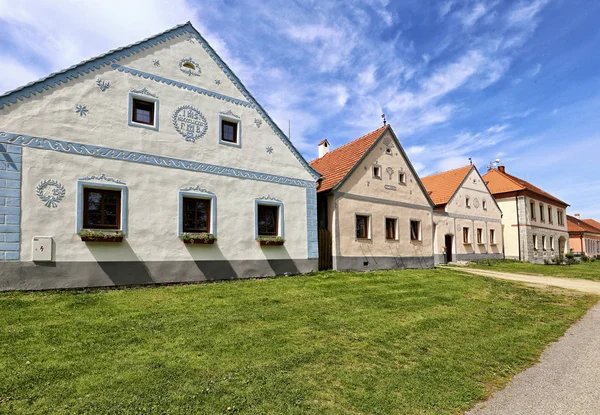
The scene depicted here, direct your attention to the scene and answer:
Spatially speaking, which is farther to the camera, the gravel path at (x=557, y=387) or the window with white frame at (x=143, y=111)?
the window with white frame at (x=143, y=111)

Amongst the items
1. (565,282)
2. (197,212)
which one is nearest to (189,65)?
(197,212)

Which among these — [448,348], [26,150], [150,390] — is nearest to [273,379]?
[150,390]

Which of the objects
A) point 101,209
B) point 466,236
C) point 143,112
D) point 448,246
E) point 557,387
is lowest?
point 557,387

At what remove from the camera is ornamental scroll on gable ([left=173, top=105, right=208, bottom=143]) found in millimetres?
11617

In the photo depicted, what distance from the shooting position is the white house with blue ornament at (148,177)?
9008 millimetres

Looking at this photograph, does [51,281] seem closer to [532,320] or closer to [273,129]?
[273,129]

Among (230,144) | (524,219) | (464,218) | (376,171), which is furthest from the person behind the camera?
(524,219)

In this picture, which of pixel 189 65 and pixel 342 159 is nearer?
pixel 189 65

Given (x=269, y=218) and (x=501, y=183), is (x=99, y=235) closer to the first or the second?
(x=269, y=218)

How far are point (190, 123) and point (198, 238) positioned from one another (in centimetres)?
400

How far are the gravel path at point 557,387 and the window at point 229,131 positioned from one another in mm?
11007

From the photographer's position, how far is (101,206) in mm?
9984

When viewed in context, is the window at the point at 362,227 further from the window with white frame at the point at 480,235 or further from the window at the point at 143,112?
the window with white frame at the point at 480,235

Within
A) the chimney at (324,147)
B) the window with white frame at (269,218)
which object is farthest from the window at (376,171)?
the window with white frame at (269,218)
